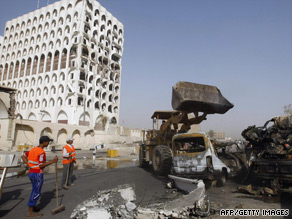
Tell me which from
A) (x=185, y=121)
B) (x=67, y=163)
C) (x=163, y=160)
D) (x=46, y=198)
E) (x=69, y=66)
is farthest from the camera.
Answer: (x=69, y=66)

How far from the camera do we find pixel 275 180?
18.2 ft

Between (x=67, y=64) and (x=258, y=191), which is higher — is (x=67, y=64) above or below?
above

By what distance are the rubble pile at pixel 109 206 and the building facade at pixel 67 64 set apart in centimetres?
4244

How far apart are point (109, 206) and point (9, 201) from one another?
3.51 m

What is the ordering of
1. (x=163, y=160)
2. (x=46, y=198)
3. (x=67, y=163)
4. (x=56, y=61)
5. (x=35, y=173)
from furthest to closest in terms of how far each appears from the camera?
(x=56, y=61)
(x=163, y=160)
(x=67, y=163)
(x=46, y=198)
(x=35, y=173)

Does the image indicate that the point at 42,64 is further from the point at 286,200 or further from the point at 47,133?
the point at 286,200

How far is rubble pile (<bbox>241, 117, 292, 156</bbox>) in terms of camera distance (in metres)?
6.23

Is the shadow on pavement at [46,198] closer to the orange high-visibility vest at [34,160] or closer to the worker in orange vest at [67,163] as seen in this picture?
the worker in orange vest at [67,163]

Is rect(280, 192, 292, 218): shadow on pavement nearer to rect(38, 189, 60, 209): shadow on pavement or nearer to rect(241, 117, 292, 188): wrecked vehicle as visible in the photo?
rect(241, 117, 292, 188): wrecked vehicle

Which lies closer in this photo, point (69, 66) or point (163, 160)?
point (163, 160)

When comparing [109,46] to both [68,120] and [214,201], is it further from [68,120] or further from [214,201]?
[214,201]

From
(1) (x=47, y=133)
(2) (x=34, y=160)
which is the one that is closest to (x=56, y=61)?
(1) (x=47, y=133)

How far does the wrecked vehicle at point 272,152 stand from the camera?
559cm

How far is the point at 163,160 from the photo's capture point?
26.5 ft
